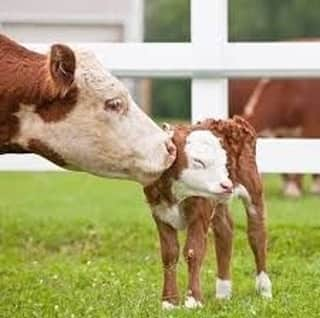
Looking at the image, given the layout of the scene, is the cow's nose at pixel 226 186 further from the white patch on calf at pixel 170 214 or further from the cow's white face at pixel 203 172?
the white patch on calf at pixel 170 214

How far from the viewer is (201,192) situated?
6238mm

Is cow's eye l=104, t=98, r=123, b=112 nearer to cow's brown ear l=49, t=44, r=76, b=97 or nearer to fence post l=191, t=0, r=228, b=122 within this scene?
cow's brown ear l=49, t=44, r=76, b=97

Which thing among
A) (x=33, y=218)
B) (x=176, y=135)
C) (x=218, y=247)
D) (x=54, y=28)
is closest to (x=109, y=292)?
(x=218, y=247)

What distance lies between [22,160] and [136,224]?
0.98 m

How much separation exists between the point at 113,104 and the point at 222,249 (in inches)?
43.9

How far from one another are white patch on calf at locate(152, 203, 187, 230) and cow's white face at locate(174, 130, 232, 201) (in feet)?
0.30

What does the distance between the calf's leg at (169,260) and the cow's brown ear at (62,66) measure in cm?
87

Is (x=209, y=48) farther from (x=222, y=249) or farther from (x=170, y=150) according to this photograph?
(x=170, y=150)

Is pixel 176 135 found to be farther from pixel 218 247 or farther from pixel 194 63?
pixel 194 63

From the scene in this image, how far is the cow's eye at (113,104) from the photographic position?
19.6 feet

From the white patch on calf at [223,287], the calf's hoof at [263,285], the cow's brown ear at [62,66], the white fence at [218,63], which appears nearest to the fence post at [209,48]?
the white fence at [218,63]

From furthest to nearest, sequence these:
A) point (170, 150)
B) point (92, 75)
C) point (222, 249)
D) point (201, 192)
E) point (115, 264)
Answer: point (115, 264), point (222, 249), point (201, 192), point (170, 150), point (92, 75)

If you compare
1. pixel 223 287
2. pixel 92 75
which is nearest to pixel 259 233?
pixel 223 287

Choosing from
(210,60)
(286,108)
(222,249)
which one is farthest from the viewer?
(286,108)
